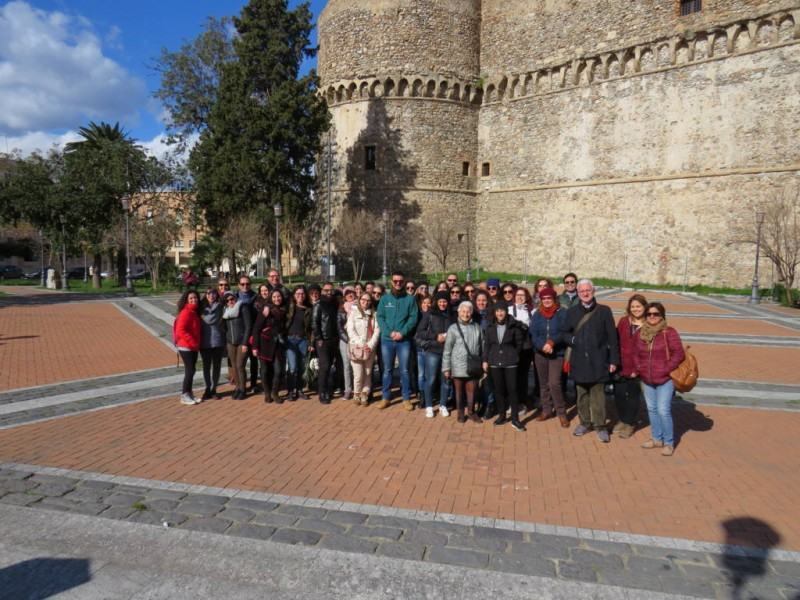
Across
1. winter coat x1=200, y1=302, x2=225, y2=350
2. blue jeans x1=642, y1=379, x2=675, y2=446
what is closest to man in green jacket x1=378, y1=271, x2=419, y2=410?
winter coat x1=200, y1=302, x2=225, y2=350

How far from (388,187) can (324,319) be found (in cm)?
2835

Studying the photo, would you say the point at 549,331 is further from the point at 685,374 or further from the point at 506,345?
the point at 685,374

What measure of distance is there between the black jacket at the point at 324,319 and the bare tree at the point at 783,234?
22612 mm

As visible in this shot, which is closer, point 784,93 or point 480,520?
point 480,520

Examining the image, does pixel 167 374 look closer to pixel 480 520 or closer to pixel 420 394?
pixel 420 394

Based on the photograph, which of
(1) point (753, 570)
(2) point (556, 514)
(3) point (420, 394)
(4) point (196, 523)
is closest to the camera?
(1) point (753, 570)

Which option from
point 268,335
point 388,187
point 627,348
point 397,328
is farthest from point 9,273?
point 627,348

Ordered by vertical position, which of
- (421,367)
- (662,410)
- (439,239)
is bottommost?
(662,410)

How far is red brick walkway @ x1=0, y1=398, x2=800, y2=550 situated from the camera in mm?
4367

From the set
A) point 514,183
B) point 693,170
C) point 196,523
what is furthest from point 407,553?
point 514,183

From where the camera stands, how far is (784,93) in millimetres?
24672

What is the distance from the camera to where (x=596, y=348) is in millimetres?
5980

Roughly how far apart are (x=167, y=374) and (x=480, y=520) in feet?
21.9

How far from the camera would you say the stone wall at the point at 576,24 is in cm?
2605
